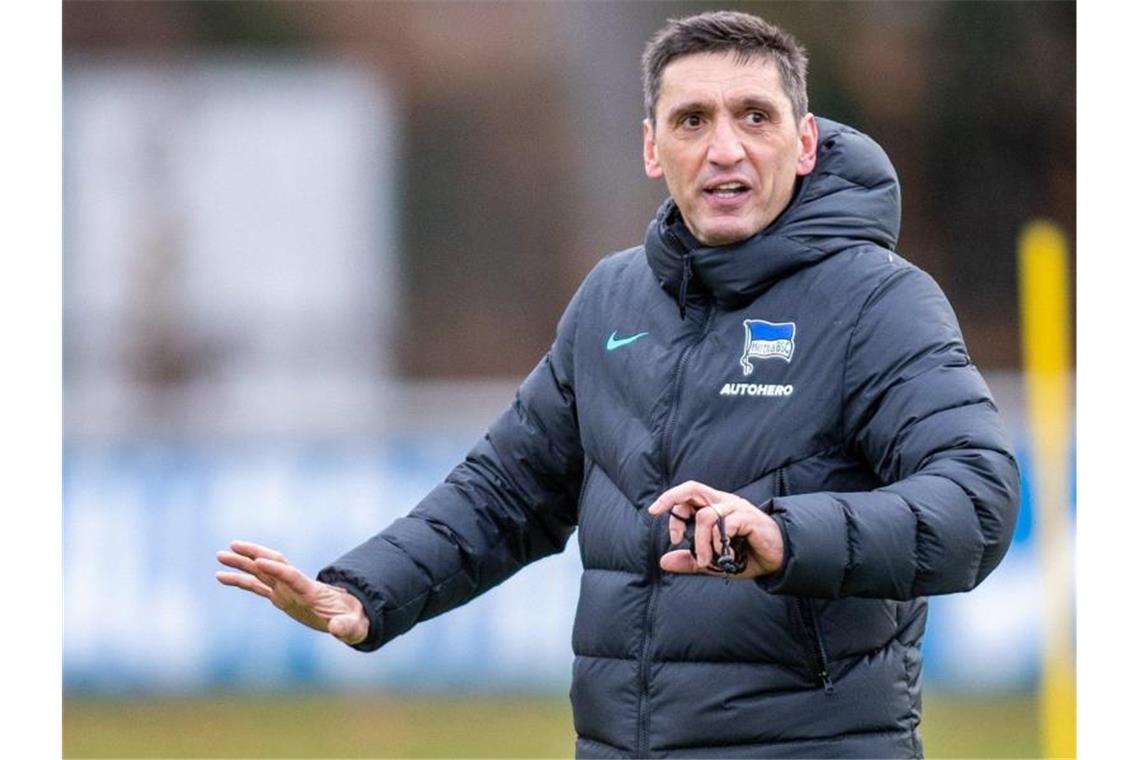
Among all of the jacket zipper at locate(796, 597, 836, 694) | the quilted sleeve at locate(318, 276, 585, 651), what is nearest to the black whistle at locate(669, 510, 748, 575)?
the jacket zipper at locate(796, 597, 836, 694)

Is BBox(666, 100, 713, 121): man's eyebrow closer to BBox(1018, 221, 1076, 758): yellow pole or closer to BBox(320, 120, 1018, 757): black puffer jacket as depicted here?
BBox(320, 120, 1018, 757): black puffer jacket

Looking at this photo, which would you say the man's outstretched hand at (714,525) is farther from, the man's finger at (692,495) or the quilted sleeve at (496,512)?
the quilted sleeve at (496,512)

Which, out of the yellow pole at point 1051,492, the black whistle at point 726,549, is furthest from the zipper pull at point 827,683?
the yellow pole at point 1051,492

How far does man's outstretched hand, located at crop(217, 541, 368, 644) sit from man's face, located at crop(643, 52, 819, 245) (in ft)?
2.78

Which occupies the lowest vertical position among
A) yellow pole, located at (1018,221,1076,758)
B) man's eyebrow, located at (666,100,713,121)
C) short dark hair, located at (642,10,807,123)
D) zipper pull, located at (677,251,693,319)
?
yellow pole, located at (1018,221,1076,758)

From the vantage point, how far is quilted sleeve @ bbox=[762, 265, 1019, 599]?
2715mm

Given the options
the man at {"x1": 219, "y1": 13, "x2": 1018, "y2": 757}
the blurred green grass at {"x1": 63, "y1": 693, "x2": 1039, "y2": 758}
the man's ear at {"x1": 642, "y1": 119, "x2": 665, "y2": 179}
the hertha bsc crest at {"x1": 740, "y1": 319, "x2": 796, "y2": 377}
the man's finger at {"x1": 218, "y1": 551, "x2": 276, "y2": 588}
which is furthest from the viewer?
the blurred green grass at {"x1": 63, "y1": 693, "x2": 1039, "y2": 758}

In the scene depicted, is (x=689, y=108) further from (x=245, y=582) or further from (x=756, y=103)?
(x=245, y=582)

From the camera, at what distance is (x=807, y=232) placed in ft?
10.1

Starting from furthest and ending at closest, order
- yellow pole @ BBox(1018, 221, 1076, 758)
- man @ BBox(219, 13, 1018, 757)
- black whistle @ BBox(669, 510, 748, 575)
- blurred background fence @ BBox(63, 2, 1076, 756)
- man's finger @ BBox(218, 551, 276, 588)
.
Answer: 1. blurred background fence @ BBox(63, 2, 1076, 756)
2. yellow pole @ BBox(1018, 221, 1076, 758)
3. man's finger @ BBox(218, 551, 276, 588)
4. man @ BBox(219, 13, 1018, 757)
5. black whistle @ BBox(669, 510, 748, 575)

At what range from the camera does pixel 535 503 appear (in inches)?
137

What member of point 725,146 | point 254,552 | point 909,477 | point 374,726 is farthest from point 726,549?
point 374,726

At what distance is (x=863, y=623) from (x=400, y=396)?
7.12 meters
